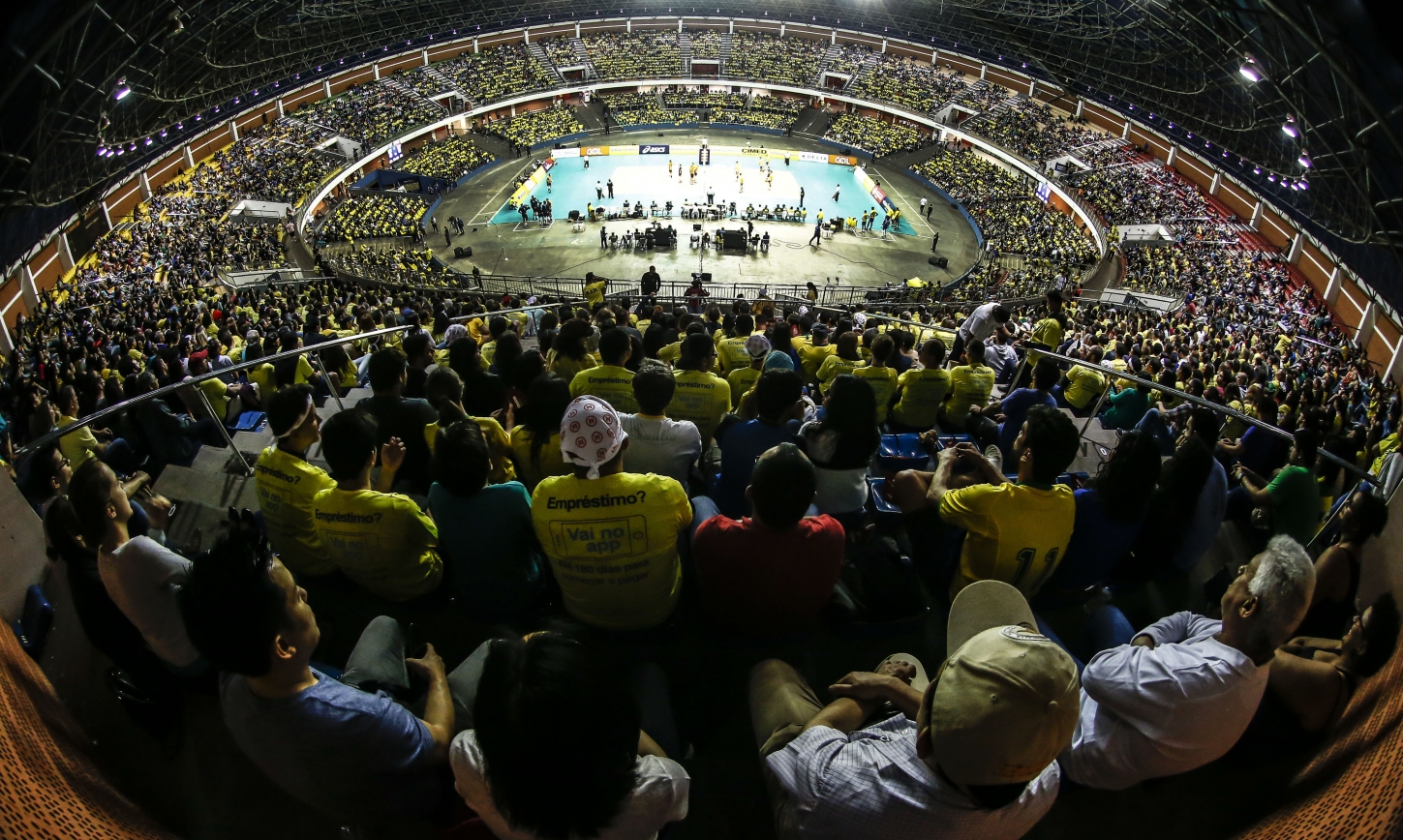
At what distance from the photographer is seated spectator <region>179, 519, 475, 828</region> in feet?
7.18

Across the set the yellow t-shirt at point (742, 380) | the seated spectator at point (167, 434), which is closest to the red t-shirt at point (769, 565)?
the yellow t-shirt at point (742, 380)

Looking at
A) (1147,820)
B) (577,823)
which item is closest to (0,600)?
(577,823)

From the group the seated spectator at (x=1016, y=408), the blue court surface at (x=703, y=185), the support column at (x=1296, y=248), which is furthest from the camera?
the blue court surface at (x=703, y=185)

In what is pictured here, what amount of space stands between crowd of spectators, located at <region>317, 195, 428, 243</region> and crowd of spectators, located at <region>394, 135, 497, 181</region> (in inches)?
212

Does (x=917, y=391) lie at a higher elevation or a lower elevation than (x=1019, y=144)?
lower

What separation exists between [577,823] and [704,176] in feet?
147

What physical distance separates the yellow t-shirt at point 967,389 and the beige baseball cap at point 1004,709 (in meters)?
5.67

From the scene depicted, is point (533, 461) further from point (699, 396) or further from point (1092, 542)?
point (1092, 542)

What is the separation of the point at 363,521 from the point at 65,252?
33523 mm

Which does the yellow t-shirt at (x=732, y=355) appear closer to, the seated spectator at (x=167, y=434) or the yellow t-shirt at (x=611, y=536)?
the yellow t-shirt at (x=611, y=536)

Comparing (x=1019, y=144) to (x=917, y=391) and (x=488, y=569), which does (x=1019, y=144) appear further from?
(x=488, y=569)

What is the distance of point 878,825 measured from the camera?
6.80 ft

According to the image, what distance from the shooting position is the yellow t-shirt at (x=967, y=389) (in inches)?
281

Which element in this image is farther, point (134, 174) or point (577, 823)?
point (134, 174)
